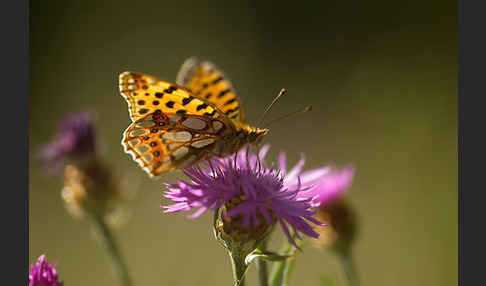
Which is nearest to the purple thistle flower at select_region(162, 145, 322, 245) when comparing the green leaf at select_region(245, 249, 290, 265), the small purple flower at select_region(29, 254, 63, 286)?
the green leaf at select_region(245, 249, 290, 265)

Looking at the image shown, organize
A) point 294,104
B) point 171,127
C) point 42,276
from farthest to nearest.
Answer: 1. point 294,104
2. point 171,127
3. point 42,276

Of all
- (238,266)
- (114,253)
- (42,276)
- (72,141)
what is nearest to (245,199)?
(238,266)

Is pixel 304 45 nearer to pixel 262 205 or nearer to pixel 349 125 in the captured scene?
pixel 349 125

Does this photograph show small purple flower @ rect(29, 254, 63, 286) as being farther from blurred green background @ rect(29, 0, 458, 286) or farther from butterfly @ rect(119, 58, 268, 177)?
blurred green background @ rect(29, 0, 458, 286)

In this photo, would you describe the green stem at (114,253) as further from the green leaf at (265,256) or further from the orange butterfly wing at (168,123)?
the green leaf at (265,256)

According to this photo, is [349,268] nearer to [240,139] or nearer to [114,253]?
[240,139]

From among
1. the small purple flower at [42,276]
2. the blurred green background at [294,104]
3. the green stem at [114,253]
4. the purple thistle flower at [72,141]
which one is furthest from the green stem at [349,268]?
the purple thistle flower at [72,141]
